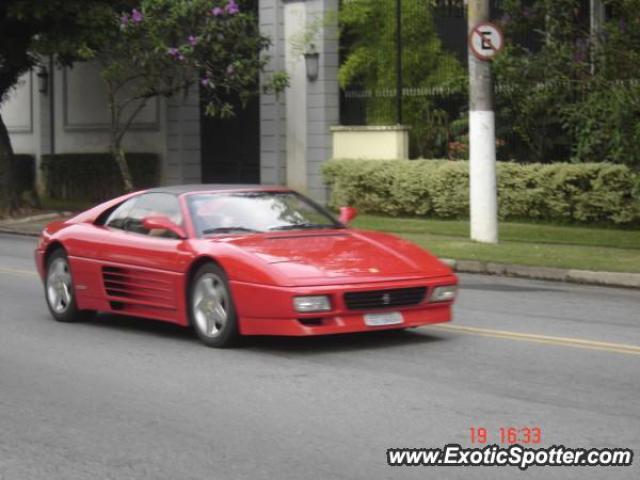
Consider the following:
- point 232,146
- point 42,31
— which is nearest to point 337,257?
point 42,31

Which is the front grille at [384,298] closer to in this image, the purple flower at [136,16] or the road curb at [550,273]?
the road curb at [550,273]

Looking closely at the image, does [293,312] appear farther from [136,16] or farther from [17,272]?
[136,16]

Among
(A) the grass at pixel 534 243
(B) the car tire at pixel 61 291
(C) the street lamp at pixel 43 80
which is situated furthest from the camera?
(C) the street lamp at pixel 43 80

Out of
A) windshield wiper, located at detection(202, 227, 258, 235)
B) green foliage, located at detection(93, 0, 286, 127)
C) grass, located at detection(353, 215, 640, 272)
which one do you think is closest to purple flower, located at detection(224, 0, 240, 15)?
green foliage, located at detection(93, 0, 286, 127)

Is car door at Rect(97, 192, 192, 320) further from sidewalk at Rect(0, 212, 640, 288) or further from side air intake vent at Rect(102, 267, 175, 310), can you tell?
sidewalk at Rect(0, 212, 640, 288)

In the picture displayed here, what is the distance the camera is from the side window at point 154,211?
1156 cm

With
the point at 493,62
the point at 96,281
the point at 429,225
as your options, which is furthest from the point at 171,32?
the point at 96,281

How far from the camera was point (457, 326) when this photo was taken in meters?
11.9

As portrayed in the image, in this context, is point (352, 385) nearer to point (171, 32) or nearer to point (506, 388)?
point (506, 388)

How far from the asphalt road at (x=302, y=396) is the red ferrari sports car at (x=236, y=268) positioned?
0.86 ft

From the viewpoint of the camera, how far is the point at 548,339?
1097cm

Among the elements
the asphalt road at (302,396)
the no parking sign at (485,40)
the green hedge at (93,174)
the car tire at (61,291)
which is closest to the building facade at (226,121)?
the green hedge at (93,174)

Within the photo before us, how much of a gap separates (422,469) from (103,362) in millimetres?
4122

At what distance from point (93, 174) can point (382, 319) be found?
24860 millimetres
